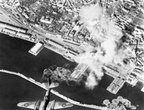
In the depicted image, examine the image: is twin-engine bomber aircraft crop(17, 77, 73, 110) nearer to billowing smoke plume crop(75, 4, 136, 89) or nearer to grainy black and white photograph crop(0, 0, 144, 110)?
grainy black and white photograph crop(0, 0, 144, 110)

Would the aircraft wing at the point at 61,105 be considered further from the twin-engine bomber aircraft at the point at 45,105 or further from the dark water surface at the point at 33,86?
the dark water surface at the point at 33,86

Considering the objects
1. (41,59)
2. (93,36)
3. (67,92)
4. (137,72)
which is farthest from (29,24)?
(137,72)

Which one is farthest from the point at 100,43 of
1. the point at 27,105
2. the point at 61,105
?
the point at 27,105

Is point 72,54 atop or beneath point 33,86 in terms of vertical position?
atop

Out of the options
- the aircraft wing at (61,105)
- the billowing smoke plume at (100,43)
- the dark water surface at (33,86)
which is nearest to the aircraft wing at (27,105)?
the dark water surface at (33,86)

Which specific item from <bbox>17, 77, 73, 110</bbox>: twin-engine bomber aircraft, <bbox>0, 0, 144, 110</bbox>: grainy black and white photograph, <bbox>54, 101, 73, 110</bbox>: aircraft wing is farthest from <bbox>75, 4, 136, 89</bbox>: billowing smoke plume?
<bbox>17, 77, 73, 110</bbox>: twin-engine bomber aircraft

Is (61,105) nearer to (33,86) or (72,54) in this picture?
(33,86)

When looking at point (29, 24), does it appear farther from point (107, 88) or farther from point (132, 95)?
point (132, 95)
